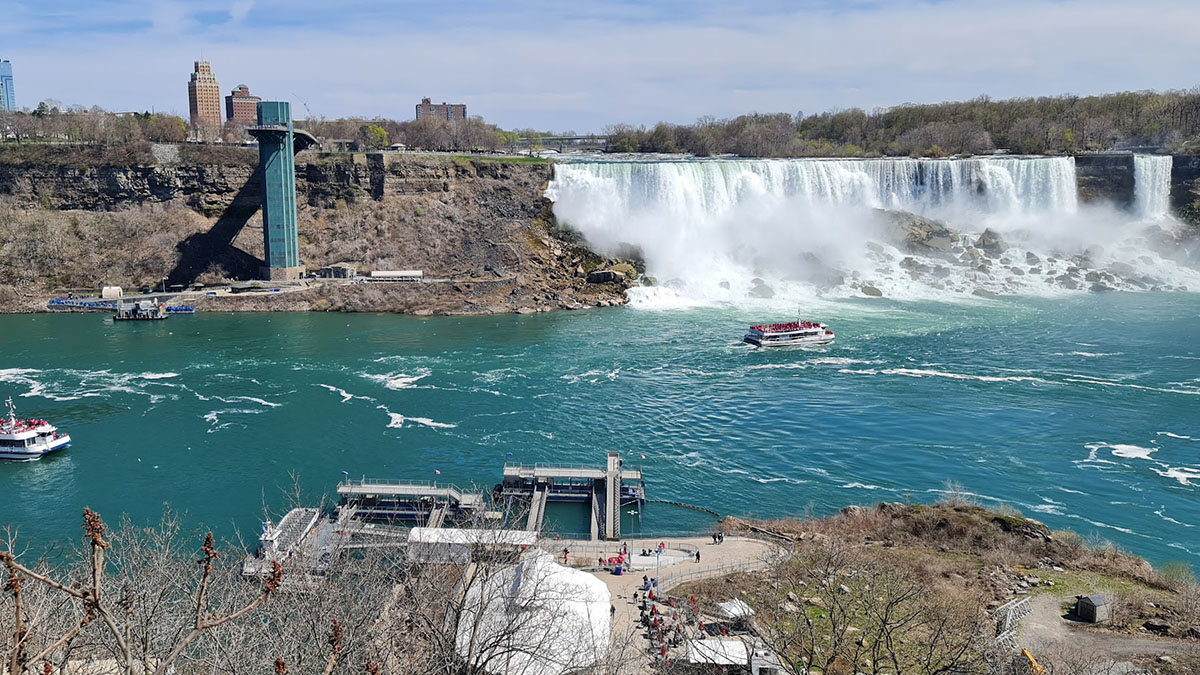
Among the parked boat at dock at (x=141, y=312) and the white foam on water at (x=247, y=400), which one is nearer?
the white foam on water at (x=247, y=400)

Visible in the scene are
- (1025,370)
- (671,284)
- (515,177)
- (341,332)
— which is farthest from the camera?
(515,177)

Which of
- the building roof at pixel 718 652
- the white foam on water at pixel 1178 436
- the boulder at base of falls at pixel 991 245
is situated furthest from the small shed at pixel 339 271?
the building roof at pixel 718 652

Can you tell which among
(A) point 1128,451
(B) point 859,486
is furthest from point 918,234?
(B) point 859,486

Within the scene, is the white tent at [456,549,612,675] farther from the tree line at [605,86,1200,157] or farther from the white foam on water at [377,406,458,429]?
the tree line at [605,86,1200,157]

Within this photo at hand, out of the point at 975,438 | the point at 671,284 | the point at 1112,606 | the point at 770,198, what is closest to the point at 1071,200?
the point at 770,198

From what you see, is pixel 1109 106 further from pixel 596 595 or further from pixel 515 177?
pixel 596 595

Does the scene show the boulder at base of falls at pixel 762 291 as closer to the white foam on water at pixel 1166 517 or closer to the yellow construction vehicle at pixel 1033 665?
the white foam on water at pixel 1166 517

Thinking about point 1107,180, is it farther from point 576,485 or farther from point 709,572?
point 709,572
